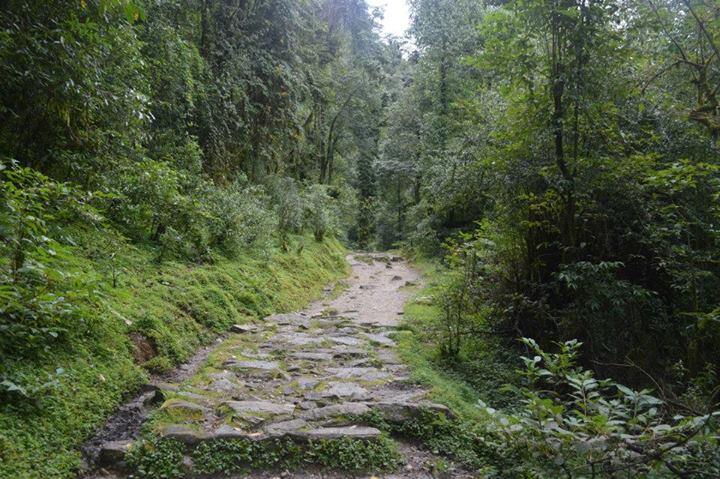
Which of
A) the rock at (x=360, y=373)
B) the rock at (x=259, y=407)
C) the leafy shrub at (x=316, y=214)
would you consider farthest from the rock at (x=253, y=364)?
the leafy shrub at (x=316, y=214)

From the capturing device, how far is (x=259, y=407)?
4.74m

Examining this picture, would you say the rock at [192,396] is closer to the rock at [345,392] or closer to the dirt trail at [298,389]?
the dirt trail at [298,389]

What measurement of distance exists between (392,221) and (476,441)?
2896 cm

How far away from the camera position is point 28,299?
3.88m

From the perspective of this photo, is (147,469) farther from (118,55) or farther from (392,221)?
(392,221)

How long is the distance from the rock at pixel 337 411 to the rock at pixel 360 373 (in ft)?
3.92

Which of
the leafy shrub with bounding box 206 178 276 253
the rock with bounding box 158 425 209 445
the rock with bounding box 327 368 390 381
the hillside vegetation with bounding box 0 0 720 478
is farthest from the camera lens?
the leafy shrub with bounding box 206 178 276 253

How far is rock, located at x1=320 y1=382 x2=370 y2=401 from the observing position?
5.24 m

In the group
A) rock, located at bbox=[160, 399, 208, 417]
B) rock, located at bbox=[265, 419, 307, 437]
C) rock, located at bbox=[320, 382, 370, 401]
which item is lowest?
rock, located at bbox=[320, 382, 370, 401]

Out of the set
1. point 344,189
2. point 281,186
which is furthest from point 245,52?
point 344,189

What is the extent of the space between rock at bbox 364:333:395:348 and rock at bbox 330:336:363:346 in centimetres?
29

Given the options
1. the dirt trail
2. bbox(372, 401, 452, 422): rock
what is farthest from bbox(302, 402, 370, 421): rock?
bbox(372, 401, 452, 422): rock

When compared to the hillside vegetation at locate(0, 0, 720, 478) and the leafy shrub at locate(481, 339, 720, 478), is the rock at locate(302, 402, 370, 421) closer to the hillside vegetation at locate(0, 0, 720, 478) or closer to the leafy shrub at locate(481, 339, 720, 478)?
the hillside vegetation at locate(0, 0, 720, 478)

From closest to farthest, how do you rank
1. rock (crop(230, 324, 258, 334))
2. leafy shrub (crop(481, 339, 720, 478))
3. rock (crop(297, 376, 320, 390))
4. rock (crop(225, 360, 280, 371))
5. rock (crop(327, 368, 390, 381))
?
leafy shrub (crop(481, 339, 720, 478)), rock (crop(297, 376, 320, 390)), rock (crop(327, 368, 390, 381)), rock (crop(225, 360, 280, 371)), rock (crop(230, 324, 258, 334))
